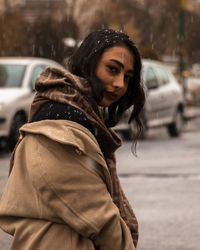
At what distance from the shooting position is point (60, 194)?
195cm

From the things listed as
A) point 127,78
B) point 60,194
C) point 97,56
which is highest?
point 97,56

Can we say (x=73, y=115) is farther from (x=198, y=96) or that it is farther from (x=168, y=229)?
(x=198, y=96)

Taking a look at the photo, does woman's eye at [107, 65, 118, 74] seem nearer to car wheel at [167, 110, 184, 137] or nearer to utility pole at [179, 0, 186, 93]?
car wheel at [167, 110, 184, 137]

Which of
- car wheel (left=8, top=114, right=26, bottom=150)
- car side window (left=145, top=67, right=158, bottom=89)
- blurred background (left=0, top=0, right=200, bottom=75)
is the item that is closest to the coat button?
blurred background (left=0, top=0, right=200, bottom=75)

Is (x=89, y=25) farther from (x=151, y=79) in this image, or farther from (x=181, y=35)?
(x=151, y=79)

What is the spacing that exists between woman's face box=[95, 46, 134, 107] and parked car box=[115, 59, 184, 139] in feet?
37.1

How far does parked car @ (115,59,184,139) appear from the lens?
14.2m

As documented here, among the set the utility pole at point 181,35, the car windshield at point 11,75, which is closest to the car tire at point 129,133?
the car windshield at point 11,75

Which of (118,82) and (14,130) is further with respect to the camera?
(14,130)

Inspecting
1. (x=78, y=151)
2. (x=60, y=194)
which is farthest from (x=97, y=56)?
(x=60, y=194)

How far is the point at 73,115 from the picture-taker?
2.05m

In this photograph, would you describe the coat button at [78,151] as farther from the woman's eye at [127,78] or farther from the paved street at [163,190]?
the paved street at [163,190]

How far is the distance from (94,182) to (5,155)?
972 centimetres

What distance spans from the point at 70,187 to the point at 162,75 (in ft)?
44.6
